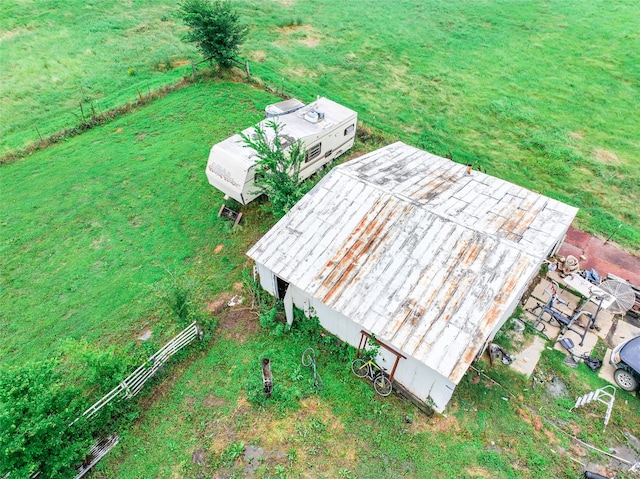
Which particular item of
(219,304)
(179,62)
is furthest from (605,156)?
(179,62)

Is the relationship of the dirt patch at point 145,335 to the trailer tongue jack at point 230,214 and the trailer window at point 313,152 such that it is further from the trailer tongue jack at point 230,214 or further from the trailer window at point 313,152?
the trailer window at point 313,152

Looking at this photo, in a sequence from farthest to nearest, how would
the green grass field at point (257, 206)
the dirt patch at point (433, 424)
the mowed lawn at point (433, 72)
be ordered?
the mowed lawn at point (433, 72), the dirt patch at point (433, 424), the green grass field at point (257, 206)

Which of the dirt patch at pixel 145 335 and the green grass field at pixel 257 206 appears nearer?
the green grass field at pixel 257 206

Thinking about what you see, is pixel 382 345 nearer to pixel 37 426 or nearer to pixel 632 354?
pixel 632 354

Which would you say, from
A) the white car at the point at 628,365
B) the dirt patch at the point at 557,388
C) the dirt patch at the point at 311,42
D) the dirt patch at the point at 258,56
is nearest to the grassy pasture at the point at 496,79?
the dirt patch at the point at 258,56

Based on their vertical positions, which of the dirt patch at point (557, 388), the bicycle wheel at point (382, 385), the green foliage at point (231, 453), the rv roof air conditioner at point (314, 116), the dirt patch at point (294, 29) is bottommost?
the green foliage at point (231, 453)

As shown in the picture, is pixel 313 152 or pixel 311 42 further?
pixel 311 42

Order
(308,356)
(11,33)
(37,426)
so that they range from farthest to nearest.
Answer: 1. (11,33)
2. (308,356)
3. (37,426)

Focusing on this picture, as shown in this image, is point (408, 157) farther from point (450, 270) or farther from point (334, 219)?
point (450, 270)
